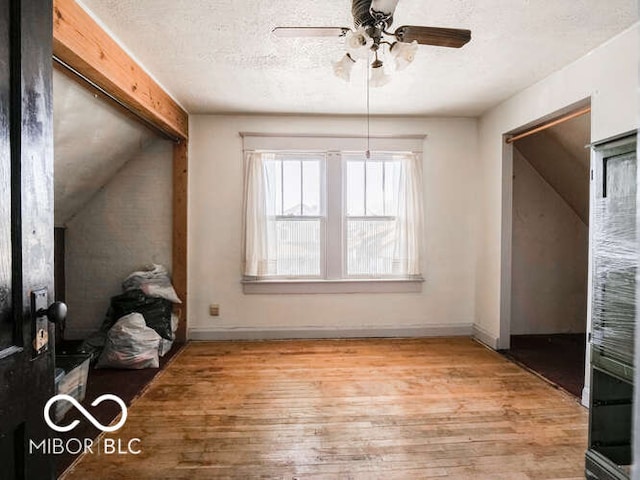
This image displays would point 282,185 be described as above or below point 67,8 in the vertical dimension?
below

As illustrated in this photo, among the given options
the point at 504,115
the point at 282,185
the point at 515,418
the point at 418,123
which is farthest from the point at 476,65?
the point at 515,418

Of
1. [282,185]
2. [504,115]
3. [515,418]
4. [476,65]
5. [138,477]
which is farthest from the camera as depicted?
[282,185]

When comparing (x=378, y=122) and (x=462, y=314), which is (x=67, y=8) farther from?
(x=462, y=314)

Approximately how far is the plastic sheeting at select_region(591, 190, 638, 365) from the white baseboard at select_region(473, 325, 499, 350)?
1.95 m

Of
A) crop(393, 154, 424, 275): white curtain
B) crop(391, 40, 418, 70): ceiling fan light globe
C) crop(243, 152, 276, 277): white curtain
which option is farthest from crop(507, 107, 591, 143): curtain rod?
crop(243, 152, 276, 277): white curtain

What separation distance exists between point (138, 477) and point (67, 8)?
2.45 meters

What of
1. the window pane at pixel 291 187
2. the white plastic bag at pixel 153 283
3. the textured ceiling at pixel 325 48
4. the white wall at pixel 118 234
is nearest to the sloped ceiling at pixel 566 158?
the textured ceiling at pixel 325 48

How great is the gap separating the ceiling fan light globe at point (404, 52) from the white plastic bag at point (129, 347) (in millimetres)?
2959

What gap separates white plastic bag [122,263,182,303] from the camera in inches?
140

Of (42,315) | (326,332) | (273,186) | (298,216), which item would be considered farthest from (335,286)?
(42,315)

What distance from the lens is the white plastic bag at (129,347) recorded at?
3.07 m

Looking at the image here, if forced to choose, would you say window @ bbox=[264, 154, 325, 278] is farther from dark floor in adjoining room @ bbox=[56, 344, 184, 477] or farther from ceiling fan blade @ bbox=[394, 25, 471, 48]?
ceiling fan blade @ bbox=[394, 25, 471, 48]

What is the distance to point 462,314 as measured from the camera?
4.15 metres

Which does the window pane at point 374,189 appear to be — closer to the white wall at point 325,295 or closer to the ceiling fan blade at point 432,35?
the white wall at point 325,295
